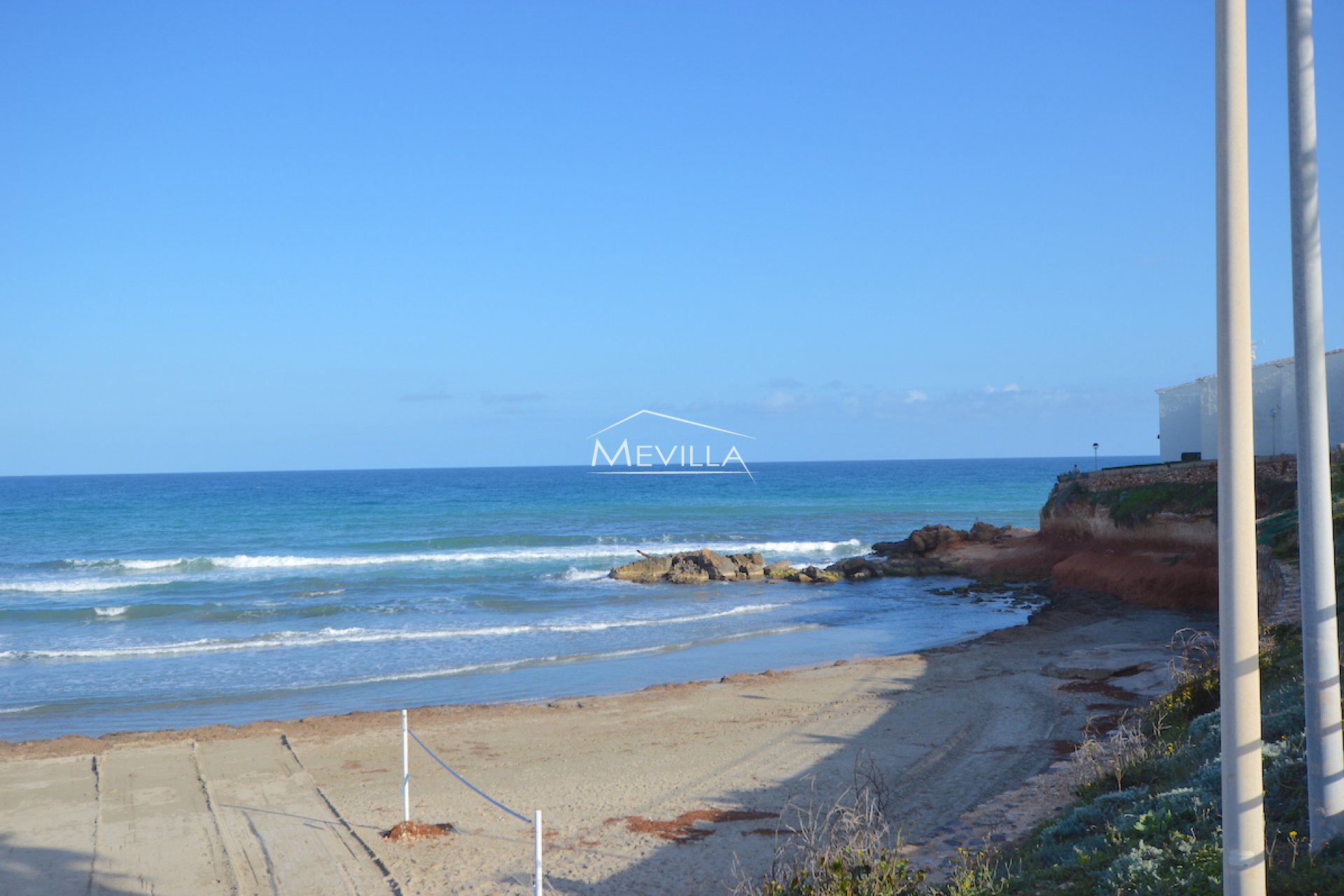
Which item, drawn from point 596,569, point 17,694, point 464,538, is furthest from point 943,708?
point 464,538

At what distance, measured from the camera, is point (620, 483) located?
117m

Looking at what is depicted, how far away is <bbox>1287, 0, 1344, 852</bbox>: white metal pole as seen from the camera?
532cm

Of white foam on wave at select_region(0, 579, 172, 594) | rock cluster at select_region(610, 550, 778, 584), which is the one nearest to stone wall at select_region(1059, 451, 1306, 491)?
rock cluster at select_region(610, 550, 778, 584)

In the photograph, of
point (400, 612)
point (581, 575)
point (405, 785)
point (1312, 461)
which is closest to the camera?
point (1312, 461)

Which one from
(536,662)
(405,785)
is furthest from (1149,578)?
(405,785)

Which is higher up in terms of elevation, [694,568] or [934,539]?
[934,539]

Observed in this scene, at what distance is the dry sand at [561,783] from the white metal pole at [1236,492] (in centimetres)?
432

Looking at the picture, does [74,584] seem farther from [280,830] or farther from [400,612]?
[280,830]

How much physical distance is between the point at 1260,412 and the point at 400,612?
25.0m

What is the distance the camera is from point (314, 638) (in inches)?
909

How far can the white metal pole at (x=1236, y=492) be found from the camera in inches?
162

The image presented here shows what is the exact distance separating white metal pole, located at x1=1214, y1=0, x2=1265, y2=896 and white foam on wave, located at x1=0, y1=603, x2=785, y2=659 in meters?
20.3

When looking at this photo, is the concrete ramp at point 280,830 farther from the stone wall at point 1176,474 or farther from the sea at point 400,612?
the stone wall at point 1176,474

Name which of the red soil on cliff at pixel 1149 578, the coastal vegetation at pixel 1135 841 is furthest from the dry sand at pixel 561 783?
the red soil on cliff at pixel 1149 578
